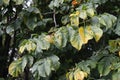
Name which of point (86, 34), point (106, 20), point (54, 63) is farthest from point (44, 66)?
point (106, 20)

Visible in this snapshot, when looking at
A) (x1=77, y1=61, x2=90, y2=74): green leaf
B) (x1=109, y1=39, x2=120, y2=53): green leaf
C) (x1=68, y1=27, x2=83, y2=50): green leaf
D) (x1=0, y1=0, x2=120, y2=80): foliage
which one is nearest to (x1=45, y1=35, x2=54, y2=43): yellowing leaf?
(x1=0, y1=0, x2=120, y2=80): foliage

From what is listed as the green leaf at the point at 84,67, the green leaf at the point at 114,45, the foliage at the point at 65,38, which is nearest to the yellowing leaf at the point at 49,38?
the foliage at the point at 65,38

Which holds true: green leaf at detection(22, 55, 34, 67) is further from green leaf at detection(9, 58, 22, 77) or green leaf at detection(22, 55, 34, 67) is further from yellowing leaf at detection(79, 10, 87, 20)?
yellowing leaf at detection(79, 10, 87, 20)

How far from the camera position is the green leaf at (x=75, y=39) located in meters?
1.35

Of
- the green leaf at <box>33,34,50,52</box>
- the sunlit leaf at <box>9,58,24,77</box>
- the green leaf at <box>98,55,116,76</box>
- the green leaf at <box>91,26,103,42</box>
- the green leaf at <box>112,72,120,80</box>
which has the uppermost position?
the green leaf at <box>91,26,103,42</box>

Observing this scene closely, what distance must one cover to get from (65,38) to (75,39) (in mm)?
71

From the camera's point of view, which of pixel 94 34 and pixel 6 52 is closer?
pixel 94 34

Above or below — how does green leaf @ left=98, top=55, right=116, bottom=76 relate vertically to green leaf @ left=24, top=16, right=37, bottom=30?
below

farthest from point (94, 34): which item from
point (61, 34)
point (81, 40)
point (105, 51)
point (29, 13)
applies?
point (29, 13)

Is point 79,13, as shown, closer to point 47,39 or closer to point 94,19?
point 94,19

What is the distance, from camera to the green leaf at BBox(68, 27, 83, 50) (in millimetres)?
1354

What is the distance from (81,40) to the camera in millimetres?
1345

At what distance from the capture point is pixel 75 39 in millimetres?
1368

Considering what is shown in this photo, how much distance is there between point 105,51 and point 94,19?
11.7 inches
